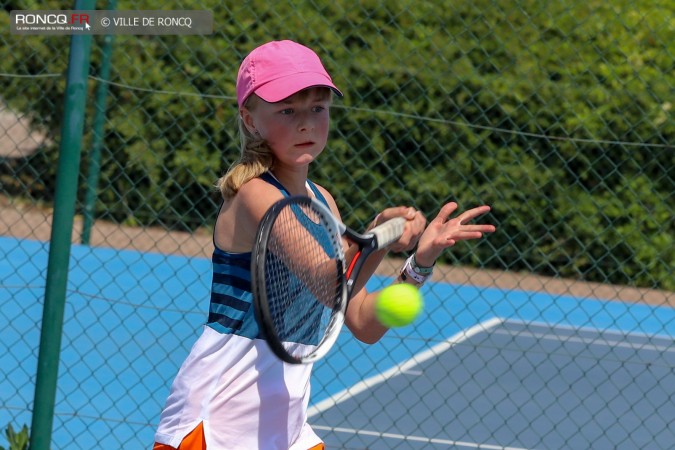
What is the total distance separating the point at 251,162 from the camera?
2.37 m

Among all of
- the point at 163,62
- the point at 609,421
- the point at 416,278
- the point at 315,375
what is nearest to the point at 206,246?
the point at 163,62

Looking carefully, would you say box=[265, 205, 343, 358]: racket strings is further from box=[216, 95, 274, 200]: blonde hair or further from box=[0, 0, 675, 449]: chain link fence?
box=[0, 0, 675, 449]: chain link fence

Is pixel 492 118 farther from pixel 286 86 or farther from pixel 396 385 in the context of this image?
pixel 286 86

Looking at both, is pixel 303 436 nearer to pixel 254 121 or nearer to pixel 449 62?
pixel 254 121

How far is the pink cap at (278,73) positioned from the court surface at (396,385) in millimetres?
2421

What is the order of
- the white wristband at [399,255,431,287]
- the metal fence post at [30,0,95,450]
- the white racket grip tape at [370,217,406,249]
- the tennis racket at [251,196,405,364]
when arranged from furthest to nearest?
the metal fence post at [30,0,95,450]
the white wristband at [399,255,431,287]
the white racket grip tape at [370,217,406,249]
the tennis racket at [251,196,405,364]

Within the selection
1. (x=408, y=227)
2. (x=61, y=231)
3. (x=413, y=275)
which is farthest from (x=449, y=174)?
(x=408, y=227)

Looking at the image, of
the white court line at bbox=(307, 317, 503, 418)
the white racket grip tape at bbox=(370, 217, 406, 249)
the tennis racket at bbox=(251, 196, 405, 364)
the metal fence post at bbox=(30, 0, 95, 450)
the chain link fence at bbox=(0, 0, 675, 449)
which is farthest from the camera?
the chain link fence at bbox=(0, 0, 675, 449)

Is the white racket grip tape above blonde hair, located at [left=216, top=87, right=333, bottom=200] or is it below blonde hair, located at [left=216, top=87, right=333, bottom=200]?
below

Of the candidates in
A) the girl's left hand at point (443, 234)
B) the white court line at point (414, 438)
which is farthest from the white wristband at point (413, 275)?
the white court line at point (414, 438)

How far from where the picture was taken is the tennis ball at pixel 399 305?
2412 mm

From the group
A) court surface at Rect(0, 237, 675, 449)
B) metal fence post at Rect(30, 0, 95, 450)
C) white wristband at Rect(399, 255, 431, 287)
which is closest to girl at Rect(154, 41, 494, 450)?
white wristband at Rect(399, 255, 431, 287)

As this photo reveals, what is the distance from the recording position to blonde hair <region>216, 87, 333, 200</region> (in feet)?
7.70

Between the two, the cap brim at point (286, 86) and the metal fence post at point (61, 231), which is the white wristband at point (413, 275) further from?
the metal fence post at point (61, 231)
